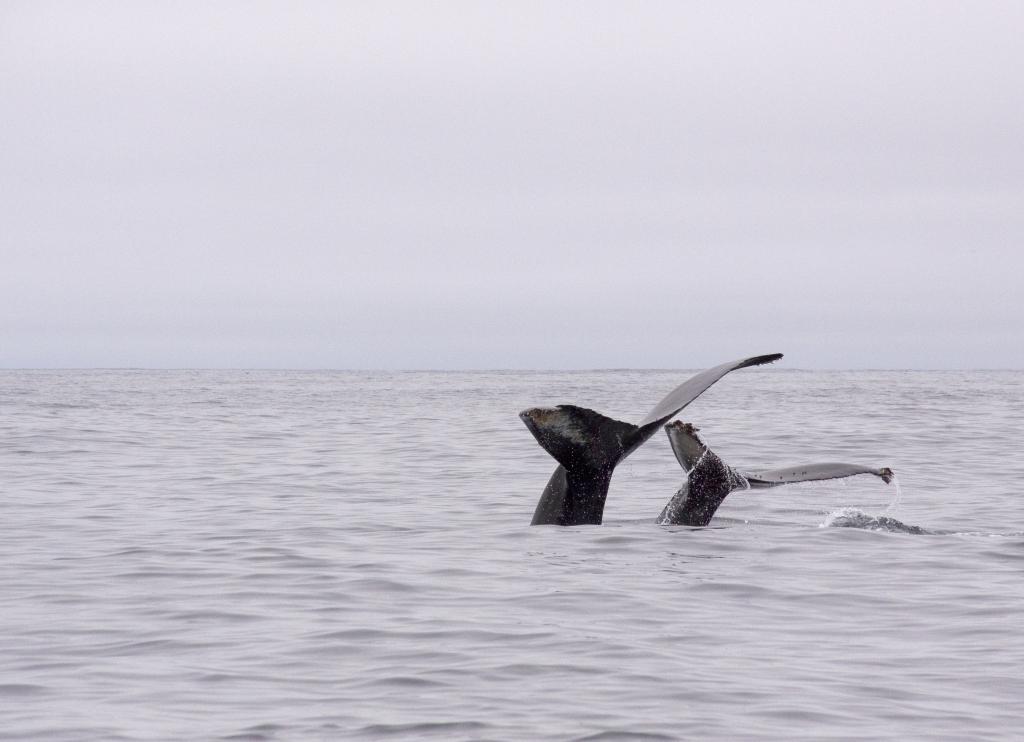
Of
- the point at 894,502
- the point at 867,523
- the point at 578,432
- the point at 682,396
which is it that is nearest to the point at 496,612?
the point at 578,432

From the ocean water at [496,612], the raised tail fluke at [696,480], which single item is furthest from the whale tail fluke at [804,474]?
the ocean water at [496,612]

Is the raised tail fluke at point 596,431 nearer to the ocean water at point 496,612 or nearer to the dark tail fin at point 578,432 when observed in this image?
the dark tail fin at point 578,432

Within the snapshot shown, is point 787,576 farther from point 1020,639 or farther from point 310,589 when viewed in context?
point 310,589

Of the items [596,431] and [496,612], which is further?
[596,431]

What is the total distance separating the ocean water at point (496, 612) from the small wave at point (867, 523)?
0.19 feet

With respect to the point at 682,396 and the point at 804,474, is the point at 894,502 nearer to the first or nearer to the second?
the point at 804,474

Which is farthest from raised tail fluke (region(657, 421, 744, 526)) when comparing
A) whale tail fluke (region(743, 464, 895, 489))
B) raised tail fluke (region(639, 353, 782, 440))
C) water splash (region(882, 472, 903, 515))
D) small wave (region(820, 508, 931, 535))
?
water splash (region(882, 472, 903, 515))

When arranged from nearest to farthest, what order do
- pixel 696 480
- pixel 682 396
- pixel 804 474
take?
pixel 682 396 → pixel 804 474 → pixel 696 480

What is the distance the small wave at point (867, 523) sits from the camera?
12773 millimetres

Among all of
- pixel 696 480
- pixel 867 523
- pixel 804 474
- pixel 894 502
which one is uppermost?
pixel 804 474

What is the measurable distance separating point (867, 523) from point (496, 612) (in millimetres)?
5691

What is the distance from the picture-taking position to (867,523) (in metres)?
13.2

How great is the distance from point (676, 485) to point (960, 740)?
1267 cm

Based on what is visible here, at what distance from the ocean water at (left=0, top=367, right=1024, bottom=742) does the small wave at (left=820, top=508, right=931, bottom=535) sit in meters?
0.06
